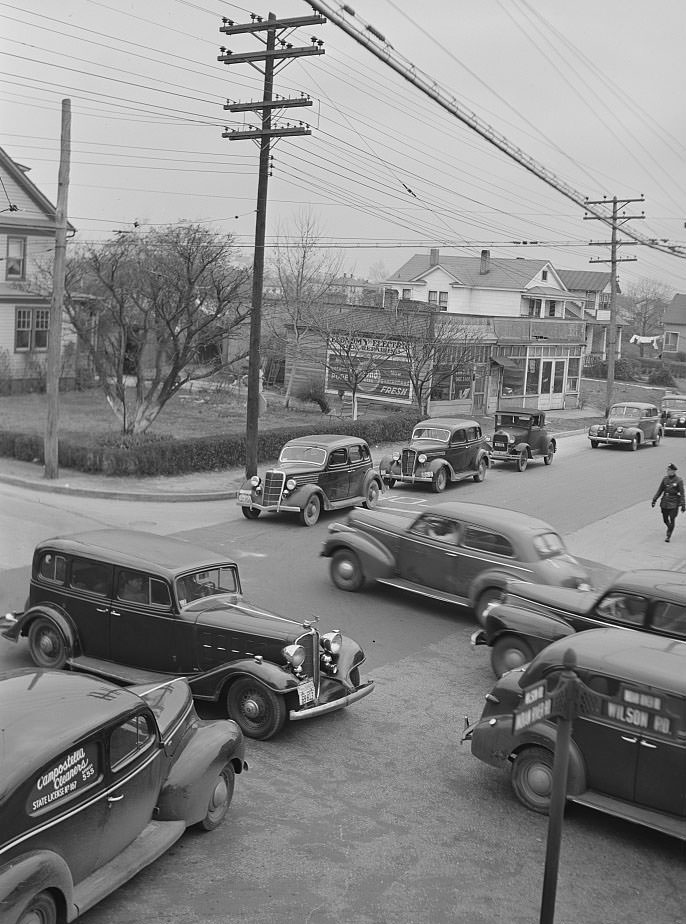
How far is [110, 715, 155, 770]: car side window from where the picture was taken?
21.4ft

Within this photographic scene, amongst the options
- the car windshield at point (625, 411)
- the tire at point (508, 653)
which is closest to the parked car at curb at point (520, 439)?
the car windshield at point (625, 411)

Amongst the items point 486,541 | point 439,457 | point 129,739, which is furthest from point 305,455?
point 129,739

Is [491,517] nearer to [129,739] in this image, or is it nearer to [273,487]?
[273,487]

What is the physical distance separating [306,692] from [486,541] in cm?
526

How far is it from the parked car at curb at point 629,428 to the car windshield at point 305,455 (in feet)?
60.0

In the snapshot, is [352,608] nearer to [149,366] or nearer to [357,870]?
[357,870]

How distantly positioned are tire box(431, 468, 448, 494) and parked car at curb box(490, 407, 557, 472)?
4.79 meters

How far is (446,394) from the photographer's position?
40531 millimetres

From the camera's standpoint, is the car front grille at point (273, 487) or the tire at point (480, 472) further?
the tire at point (480, 472)

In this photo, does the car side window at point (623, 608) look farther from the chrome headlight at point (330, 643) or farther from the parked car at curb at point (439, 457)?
the parked car at curb at point (439, 457)

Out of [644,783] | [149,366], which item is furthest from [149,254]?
[644,783]

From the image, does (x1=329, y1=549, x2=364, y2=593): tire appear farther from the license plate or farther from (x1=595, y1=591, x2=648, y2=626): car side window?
the license plate

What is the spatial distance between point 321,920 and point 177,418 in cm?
2793

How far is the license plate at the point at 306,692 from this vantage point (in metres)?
9.62
